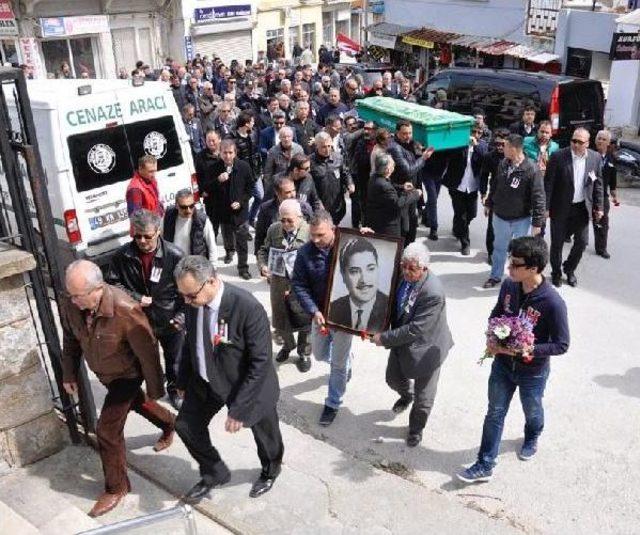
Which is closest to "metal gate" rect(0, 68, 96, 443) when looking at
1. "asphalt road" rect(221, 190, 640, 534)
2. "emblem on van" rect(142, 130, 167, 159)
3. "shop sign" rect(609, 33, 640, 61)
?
"asphalt road" rect(221, 190, 640, 534)

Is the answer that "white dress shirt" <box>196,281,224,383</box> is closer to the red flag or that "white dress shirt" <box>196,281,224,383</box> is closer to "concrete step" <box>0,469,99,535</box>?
"concrete step" <box>0,469,99,535</box>

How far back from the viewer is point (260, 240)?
6.52 meters

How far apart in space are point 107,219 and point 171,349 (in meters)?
2.58

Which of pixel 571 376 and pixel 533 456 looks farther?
pixel 571 376

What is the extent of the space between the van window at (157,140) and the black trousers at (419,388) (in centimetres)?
413

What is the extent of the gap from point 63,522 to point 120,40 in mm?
24441

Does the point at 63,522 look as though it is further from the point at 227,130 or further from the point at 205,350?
the point at 227,130

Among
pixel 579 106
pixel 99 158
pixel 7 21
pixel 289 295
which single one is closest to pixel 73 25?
pixel 7 21

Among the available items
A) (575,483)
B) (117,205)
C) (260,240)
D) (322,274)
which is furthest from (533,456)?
(117,205)

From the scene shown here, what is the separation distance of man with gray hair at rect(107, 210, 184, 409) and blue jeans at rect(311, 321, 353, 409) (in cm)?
110

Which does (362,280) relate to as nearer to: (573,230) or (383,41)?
(573,230)

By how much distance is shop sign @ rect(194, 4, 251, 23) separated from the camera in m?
27.3

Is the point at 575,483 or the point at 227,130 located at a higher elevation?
the point at 227,130

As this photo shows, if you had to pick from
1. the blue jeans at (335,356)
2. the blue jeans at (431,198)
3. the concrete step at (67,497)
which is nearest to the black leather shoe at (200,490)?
the concrete step at (67,497)
